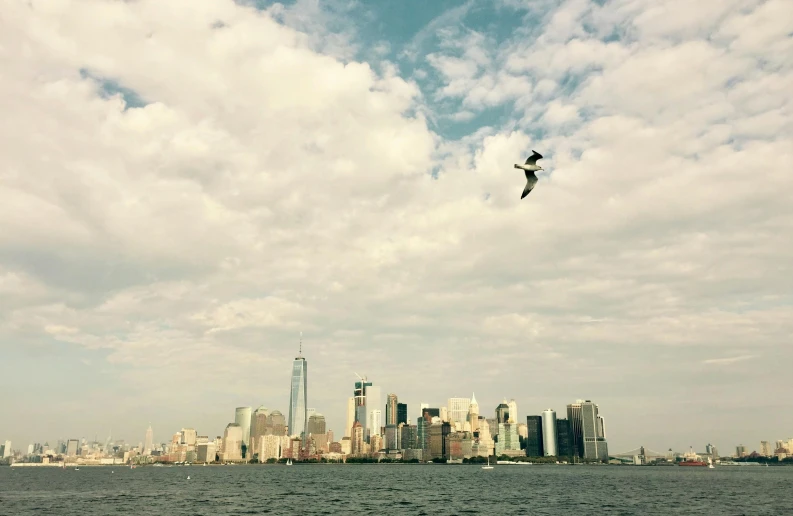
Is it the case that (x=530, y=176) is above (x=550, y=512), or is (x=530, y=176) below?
above

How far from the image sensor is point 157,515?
269ft

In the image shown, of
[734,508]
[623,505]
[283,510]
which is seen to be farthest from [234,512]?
[734,508]

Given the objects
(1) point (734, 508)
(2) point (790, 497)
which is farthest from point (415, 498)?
(2) point (790, 497)

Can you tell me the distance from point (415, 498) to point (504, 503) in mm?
17711

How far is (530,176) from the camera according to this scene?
36.2 metres

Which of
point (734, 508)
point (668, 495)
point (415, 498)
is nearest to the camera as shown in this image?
point (734, 508)

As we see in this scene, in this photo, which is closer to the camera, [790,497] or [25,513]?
[25,513]

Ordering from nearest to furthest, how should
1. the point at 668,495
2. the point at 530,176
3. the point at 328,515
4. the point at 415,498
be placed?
the point at 530,176, the point at 328,515, the point at 415,498, the point at 668,495

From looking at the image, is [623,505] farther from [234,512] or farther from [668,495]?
[234,512]

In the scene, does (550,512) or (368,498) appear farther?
(368,498)

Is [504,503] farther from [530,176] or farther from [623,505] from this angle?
[530,176]

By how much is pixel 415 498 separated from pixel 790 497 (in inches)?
3010

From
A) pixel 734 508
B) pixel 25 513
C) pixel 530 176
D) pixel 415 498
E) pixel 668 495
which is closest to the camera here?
pixel 530 176

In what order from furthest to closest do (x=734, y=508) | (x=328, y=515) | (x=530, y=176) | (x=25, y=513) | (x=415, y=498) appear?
(x=415, y=498)
(x=734, y=508)
(x=25, y=513)
(x=328, y=515)
(x=530, y=176)
